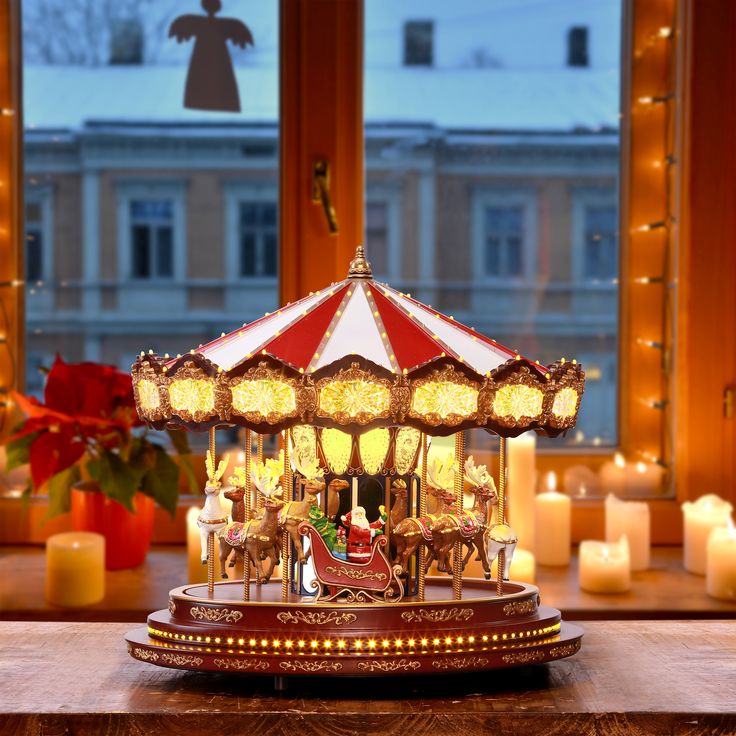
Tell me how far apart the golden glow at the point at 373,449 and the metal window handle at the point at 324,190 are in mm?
975

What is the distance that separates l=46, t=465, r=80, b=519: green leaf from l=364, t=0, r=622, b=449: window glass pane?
73 centimetres

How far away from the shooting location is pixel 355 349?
124 centimetres

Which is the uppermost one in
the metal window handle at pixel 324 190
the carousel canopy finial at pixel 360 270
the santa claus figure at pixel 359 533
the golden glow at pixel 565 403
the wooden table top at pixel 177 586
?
the metal window handle at pixel 324 190

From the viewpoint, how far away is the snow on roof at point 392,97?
2352mm

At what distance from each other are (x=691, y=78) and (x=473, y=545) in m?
1.34

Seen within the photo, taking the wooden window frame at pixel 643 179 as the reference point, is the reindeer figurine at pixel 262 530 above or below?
below

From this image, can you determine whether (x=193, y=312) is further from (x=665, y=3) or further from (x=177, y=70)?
(x=665, y=3)

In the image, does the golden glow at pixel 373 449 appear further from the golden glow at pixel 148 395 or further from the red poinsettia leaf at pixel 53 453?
the red poinsettia leaf at pixel 53 453

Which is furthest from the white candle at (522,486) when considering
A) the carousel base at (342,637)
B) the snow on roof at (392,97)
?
the carousel base at (342,637)

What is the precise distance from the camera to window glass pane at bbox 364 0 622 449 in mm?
2377

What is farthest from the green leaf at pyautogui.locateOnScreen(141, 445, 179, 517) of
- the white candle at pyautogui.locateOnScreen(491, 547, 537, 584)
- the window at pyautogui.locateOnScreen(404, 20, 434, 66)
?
the window at pyautogui.locateOnScreen(404, 20, 434, 66)

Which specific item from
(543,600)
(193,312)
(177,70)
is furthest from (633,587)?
(177,70)

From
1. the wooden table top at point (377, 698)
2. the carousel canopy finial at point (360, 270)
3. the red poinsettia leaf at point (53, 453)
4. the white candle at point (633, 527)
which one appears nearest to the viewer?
the wooden table top at point (377, 698)

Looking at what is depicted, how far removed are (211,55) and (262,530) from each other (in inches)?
52.2
